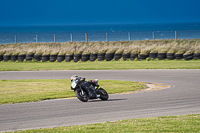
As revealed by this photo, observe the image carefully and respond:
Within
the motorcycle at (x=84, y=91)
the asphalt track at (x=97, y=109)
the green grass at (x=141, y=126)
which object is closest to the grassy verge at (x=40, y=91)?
the asphalt track at (x=97, y=109)

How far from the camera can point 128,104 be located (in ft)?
40.3

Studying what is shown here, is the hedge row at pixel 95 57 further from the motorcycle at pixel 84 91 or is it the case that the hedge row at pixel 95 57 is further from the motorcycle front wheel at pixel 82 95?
the motorcycle front wheel at pixel 82 95

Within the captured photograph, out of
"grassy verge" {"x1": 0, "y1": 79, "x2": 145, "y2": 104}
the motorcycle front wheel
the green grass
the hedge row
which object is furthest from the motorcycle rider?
the hedge row

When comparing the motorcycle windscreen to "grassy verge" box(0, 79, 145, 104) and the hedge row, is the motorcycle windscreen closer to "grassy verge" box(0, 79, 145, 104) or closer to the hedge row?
"grassy verge" box(0, 79, 145, 104)

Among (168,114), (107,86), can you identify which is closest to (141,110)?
(168,114)

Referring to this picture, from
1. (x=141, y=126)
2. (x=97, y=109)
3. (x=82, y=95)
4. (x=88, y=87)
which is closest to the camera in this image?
(x=141, y=126)

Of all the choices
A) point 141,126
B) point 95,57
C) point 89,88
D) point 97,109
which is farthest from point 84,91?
point 95,57

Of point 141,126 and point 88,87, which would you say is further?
point 88,87

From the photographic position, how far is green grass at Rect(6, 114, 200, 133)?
7.89 meters

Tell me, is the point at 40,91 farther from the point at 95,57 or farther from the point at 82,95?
the point at 95,57

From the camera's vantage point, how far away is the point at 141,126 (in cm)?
832

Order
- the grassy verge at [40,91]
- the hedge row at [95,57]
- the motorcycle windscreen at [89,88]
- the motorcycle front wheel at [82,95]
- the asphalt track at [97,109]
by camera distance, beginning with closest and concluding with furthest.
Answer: the asphalt track at [97,109], the motorcycle front wheel at [82,95], the motorcycle windscreen at [89,88], the grassy verge at [40,91], the hedge row at [95,57]

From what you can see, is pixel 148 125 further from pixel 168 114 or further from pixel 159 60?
pixel 159 60

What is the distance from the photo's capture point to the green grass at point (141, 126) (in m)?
7.89
